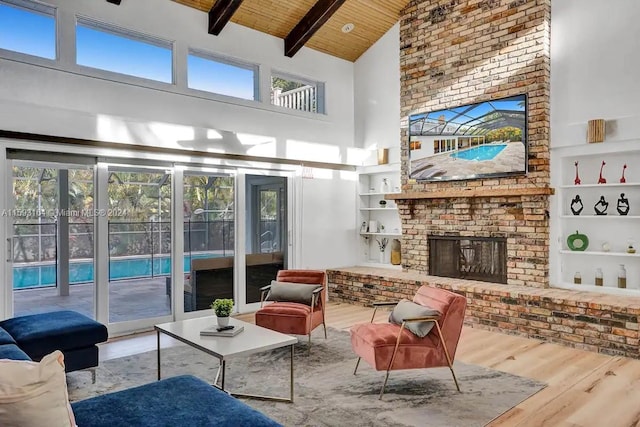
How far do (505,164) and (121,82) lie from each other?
517 cm

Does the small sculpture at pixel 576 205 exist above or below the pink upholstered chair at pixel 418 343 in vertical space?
above

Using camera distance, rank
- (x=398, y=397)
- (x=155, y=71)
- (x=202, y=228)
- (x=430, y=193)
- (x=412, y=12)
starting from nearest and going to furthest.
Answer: (x=398, y=397) → (x=155, y=71) → (x=202, y=228) → (x=430, y=193) → (x=412, y=12)

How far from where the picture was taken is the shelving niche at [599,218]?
5.69 m

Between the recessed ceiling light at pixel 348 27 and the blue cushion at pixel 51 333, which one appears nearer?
the blue cushion at pixel 51 333

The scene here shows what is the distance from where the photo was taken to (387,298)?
722 centimetres

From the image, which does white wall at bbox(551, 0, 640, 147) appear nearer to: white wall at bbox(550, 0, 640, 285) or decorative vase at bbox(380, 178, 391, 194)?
white wall at bbox(550, 0, 640, 285)

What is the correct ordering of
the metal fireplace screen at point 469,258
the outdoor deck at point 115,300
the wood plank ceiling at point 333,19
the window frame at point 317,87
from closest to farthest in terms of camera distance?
the outdoor deck at point 115,300, the metal fireplace screen at point 469,258, the wood plank ceiling at point 333,19, the window frame at point 317,87

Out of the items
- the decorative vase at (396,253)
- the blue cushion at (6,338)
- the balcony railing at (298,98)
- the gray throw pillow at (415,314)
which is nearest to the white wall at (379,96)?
the balcony railing at (298,98)

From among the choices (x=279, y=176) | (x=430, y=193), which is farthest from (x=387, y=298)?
(x=279, y=176)

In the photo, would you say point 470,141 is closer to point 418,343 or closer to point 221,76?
point 221,76

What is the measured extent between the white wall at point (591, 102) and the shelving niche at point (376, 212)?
2677mm

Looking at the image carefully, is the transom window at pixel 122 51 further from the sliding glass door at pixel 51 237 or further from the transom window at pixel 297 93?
the transom window at pixel 297 93

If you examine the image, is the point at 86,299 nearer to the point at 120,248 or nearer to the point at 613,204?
the point at 120,248

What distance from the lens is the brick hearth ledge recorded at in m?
5.02
